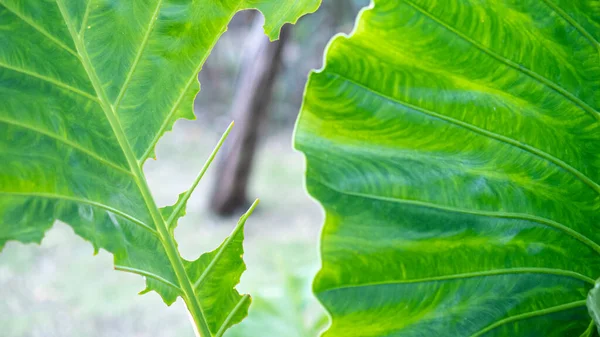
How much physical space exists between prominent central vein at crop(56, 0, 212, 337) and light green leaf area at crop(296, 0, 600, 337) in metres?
0.15

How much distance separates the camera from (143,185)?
48 cm

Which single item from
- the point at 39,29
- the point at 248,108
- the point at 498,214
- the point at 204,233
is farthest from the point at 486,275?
the point at 204,233

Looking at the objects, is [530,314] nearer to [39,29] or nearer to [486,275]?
[486,275]

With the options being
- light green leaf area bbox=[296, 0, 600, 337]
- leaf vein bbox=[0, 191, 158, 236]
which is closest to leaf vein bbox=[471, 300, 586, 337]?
light green leaf area bbox=[296, 0, 600, 337]

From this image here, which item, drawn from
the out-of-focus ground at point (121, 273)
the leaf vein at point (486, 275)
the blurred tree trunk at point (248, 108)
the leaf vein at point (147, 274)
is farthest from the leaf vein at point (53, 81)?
the blurred tree trunk at point (248, 108)

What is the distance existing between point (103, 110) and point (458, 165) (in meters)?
0.28

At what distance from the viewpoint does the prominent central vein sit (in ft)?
1.40

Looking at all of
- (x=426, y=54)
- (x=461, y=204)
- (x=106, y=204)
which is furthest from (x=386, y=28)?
(x=106, y=204)

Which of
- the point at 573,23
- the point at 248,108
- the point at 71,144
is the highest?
the point at 573,23

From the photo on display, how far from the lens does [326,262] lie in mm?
388

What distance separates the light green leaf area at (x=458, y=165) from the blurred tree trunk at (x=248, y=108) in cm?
256

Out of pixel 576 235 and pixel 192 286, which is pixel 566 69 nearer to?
pixel 576 235

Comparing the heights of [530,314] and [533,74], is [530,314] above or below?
below

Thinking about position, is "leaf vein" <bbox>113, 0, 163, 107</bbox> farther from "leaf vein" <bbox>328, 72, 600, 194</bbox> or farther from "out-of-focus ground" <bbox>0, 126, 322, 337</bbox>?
"out-of-focus ground" <bbox>0, 126, 322, 337</bbox>
